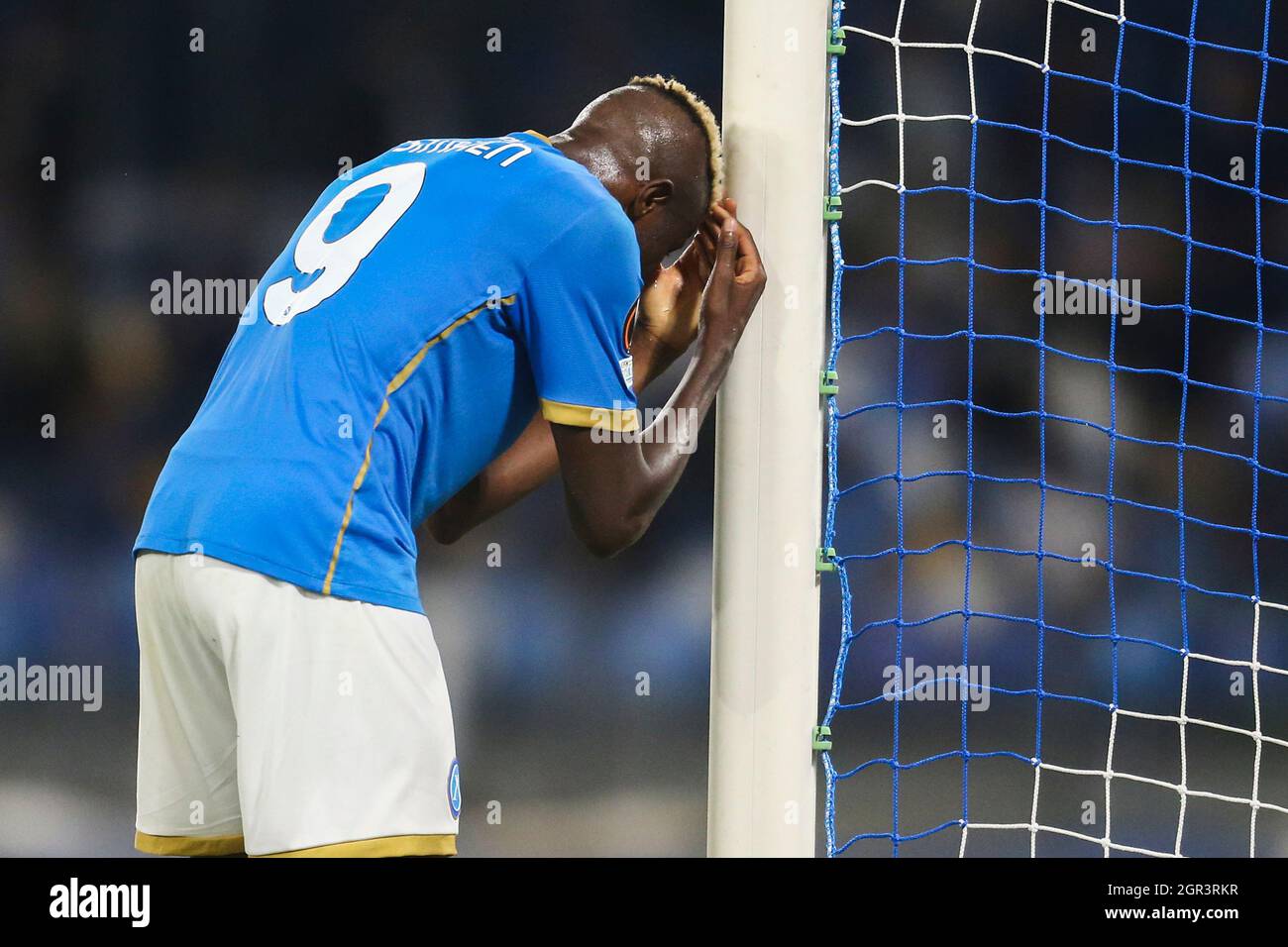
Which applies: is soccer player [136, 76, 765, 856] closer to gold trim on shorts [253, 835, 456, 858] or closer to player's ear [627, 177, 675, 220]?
gold trim on shorts [253, 835, 456, 858]

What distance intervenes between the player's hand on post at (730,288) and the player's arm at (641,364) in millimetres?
37

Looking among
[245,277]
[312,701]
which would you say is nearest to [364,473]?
[312,701]

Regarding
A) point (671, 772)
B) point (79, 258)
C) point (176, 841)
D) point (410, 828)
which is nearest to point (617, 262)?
point (410, 828)

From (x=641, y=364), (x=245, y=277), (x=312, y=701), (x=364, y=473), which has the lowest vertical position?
(x=312, y=701)

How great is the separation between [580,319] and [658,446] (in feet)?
0.66

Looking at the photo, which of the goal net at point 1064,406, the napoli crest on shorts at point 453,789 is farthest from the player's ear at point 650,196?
the goal net at point 1064,406

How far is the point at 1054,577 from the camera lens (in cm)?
437

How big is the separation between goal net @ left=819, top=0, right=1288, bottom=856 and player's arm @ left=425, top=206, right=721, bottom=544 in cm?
245

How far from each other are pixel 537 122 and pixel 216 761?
10.7 feet

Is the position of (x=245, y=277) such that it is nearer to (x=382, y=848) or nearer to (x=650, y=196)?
(x=650, y=196)

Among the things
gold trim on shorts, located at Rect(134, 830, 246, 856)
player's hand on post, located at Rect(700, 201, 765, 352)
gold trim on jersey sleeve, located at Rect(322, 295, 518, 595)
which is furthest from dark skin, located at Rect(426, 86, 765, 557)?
gold trim on shorts, located at Rect(134, 830, 246, 856)

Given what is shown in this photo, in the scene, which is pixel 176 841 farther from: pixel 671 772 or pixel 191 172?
pixel 191 172

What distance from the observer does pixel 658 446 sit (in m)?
1.54

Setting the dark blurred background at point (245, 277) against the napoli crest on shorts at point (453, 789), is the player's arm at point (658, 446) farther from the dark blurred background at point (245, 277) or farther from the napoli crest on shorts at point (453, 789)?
the dark blurred background at point (245, 277)
